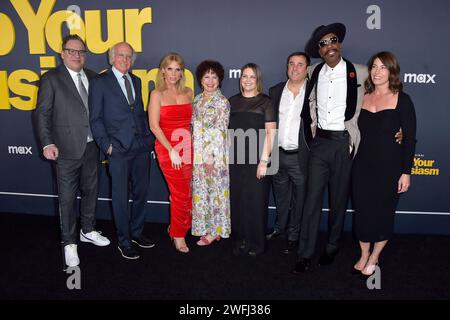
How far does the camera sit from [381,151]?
268 cm

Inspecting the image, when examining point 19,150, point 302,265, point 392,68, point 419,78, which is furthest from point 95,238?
point 419,78

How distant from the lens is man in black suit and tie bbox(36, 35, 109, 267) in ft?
9.80

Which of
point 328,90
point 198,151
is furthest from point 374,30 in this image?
point 198,151

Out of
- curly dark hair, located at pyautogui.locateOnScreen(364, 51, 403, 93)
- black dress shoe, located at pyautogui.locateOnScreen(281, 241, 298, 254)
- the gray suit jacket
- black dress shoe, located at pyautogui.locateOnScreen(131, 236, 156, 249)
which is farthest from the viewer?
black dress shoe, located at pyautogui.locateOnScreen(131, 236, 156, 249)

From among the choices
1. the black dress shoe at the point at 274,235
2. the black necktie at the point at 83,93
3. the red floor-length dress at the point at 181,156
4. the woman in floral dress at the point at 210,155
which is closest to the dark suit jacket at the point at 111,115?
the black necktie at the point at 83,93

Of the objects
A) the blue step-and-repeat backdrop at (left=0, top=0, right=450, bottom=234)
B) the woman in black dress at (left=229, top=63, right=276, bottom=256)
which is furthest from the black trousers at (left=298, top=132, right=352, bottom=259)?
the blue step-and-repeat backdrop at (left=0, top=0, right=450, bottom=234)

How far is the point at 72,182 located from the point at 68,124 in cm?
51

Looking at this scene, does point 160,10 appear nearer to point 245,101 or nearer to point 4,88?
point 245,101

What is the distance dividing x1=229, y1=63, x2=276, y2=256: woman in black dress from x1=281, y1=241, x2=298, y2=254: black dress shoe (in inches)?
9.5

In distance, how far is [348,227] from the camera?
3969mm

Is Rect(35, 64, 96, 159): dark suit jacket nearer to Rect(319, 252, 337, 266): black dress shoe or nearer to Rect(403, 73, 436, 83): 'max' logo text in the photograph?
Rect(319, 252, 337, 266): black dress shoe

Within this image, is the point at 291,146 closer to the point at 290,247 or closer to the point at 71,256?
the point at 290,247

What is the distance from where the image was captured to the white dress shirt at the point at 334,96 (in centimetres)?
283

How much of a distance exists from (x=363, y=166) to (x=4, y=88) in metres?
4.04
